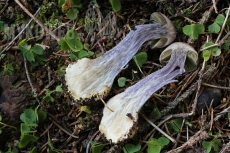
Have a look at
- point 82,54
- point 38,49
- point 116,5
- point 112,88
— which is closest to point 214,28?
point 116,5

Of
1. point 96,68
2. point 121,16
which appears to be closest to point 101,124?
point 96,68

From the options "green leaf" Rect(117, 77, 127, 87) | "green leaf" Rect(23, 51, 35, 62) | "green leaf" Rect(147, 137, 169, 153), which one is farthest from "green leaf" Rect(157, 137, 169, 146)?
"green leaf" Rect(23, 51, 35, 62)

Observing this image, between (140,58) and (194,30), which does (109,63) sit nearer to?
(140,58)

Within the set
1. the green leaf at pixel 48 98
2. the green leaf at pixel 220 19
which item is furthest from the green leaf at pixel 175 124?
the green leaf at pixel 48 98

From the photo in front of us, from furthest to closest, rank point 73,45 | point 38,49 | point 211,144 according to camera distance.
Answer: point 38,49
point 73,45
point 211,144

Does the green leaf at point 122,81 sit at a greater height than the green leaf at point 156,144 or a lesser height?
greater

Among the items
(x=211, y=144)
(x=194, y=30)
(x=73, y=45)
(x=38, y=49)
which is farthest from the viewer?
(x=38, y=49)

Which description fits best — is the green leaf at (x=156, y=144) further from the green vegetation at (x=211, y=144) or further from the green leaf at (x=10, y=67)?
the green leaf at (x=10, y=67)
